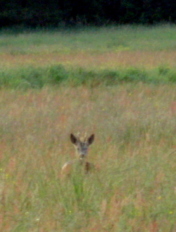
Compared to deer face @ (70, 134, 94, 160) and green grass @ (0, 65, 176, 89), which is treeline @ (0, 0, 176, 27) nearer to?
green grass @ (0, 65, 176, 89)

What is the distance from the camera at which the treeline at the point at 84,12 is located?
3434cm

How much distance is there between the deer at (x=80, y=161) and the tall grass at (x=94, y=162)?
0.35ft

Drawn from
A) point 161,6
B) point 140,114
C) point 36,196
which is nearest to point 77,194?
point 36,196

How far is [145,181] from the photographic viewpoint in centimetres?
610

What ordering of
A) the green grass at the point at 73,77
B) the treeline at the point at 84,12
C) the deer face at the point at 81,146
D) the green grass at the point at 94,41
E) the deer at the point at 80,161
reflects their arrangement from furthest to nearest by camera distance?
the treeline at the point at 84,12 < the green grass at the point at 94,41 < the green grass at the point at 73,77 < the deer face at the point at 81,146 < the deer at the point at 80,161

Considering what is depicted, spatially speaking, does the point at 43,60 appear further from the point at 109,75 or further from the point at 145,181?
the point at 145,181

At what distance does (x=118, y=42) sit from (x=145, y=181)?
56.1 feet

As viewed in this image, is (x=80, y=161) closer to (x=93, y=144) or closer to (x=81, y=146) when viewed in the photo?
(x=81, y=146)

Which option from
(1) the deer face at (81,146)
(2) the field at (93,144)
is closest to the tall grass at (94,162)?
(2) the field at (93,144)

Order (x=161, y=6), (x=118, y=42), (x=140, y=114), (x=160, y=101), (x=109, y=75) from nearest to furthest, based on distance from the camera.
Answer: (x=140, y=114)
(x=160, y=101)
(x=109, y=75)
(x=118, y=42)
(x=161, y=6)

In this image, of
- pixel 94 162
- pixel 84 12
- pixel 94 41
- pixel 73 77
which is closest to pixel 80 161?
pixel 94 162

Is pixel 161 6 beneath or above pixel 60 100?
beneath

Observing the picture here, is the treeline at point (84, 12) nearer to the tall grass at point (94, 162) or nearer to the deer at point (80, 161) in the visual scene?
the tall grass at point (94, 162)

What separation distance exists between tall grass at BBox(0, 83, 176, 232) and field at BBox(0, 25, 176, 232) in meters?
0.01
